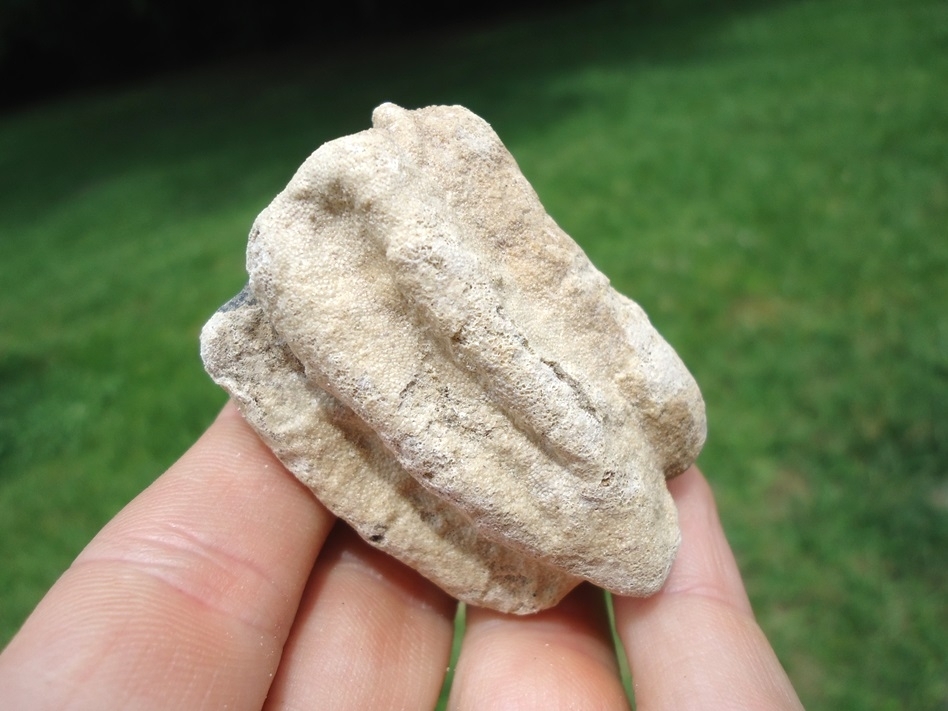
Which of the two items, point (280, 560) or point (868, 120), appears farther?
point (868, 120)

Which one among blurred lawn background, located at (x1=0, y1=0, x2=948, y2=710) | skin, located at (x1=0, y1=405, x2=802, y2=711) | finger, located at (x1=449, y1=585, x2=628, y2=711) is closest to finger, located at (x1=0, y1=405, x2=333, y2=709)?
skin, located at (x1=0, y1=405, x2=802, y2=711)

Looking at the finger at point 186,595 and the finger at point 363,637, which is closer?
the finger at point 186,595

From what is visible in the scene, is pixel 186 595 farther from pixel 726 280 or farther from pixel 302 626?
pixel 726 280

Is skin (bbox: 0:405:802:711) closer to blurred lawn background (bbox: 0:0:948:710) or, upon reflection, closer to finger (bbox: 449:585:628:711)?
finger (bbox: 449:585:628:711)

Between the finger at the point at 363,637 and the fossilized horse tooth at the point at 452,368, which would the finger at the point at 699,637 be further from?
the finger at the point at 363,637

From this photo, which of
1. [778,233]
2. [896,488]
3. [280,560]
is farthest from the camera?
[778,233]

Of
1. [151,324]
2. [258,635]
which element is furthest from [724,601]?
[151,324]

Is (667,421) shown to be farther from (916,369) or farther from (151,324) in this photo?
(151,324)

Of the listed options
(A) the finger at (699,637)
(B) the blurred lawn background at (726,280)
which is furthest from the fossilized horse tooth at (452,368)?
(B) the blurred lawn background at (726,280)
